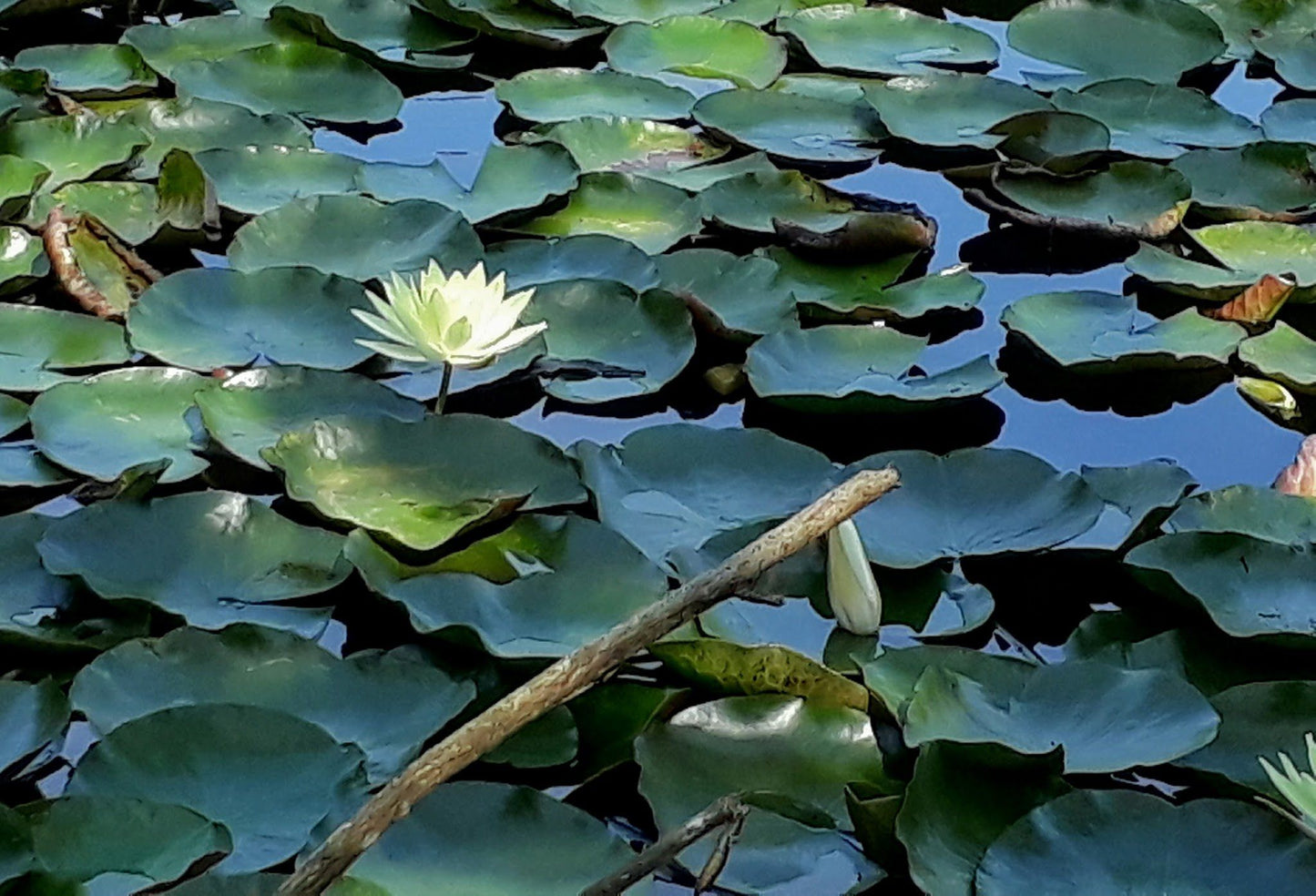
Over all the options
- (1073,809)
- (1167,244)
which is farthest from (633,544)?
(1167,244)

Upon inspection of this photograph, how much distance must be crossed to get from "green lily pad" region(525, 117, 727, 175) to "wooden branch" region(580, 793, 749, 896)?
1.35m

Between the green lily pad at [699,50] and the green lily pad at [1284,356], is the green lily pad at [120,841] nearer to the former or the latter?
the green lily pad at [1284,356]

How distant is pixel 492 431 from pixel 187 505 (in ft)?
0.84

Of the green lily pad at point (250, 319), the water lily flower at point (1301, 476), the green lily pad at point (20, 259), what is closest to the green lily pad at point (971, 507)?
the water lily flower at point (1301, 476)

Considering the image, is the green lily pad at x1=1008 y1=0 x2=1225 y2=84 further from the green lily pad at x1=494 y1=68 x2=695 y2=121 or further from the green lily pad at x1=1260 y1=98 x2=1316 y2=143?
the green lily pad at x1=494 y1=68 x2=695 y2=121

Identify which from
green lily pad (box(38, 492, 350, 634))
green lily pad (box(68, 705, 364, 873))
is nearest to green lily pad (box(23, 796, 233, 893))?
green lily pad (box(68, 705, 364, 873))

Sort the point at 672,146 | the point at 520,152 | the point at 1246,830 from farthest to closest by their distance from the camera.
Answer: the point at 672,146, the point at 520,152, the point at 1246,830

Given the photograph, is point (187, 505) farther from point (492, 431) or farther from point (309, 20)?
point (309, 20)

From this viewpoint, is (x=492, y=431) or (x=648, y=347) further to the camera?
(x=648, y=347)

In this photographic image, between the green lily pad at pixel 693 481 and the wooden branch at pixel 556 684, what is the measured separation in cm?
41

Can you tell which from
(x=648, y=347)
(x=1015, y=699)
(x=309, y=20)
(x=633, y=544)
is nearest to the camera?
(x=1015, y=699)

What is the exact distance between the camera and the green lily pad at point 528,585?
1.23 m

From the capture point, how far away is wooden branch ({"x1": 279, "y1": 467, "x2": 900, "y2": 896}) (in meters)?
0.77

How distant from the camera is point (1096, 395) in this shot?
172 centimetres
